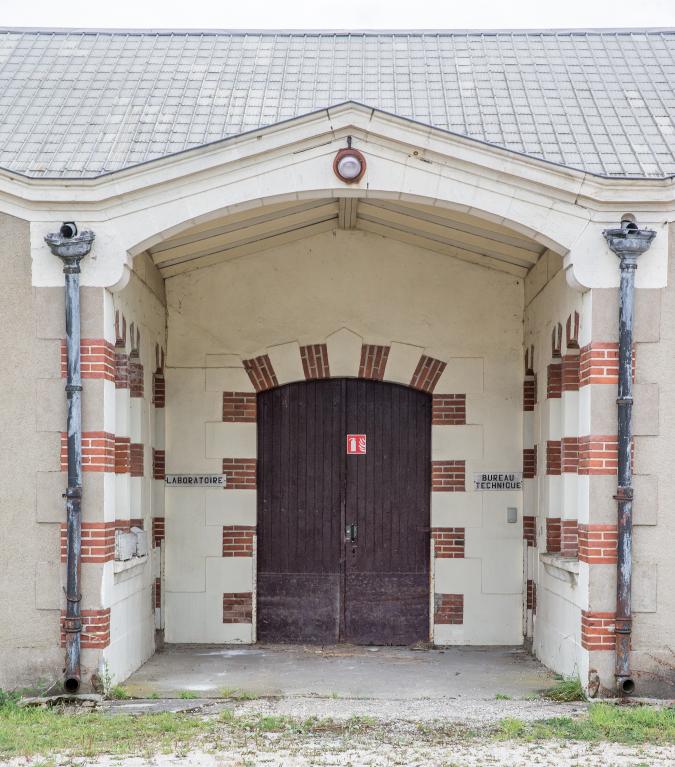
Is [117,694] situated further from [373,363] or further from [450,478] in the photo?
[373,363]

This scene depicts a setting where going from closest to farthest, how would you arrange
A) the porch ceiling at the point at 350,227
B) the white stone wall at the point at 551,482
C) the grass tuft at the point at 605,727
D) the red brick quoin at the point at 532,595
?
the grass tuft at the point at 605,727 < the white stone wall at the point at 551,482 < the porch ceiling at the point at 350,227 < the red brick quoin at the point at 532,595

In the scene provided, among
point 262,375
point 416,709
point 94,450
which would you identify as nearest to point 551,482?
point 416,709

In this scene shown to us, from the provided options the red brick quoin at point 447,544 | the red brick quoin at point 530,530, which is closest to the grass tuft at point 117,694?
the red brick quoin at point 447,544

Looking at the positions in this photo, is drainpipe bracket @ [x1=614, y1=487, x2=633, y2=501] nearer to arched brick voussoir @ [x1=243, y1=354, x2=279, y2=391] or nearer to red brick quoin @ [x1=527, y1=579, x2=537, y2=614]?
red brick quoin @ [x1=527, y1=579, x2=537, y2=614]

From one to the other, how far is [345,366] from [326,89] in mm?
2780

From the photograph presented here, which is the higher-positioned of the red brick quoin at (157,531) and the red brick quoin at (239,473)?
the red brick quoin at (239,473)

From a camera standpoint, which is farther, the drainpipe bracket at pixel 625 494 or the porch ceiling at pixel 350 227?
the porch ceiling at pixel 350 227

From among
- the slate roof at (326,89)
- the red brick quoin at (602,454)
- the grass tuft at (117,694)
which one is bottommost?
the grass tuft at (117,694)

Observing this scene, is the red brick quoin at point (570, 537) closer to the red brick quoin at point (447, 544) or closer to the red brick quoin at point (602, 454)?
the red brick quoin at point (602, 454)

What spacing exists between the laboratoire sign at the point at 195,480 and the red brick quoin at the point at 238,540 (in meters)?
0.46

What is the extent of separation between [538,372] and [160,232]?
13.7ft

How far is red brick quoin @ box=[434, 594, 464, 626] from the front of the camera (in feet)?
36.3

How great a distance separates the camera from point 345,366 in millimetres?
11164

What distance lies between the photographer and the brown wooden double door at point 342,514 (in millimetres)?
11133
